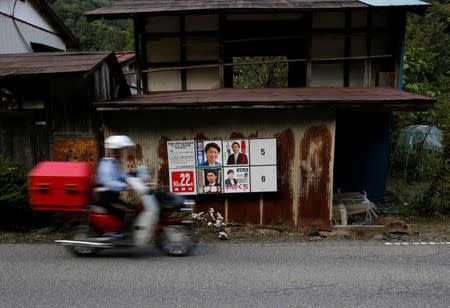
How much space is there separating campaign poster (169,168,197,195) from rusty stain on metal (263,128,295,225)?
1646 mm

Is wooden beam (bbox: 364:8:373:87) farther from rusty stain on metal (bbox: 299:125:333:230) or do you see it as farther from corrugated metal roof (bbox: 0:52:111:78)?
corrugated metal roof (bbox: 0:52:111:78)

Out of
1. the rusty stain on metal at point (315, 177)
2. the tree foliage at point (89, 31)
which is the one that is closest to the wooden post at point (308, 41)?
the rusty stain on metal at point (315, 177)

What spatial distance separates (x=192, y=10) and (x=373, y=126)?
6240 millimetres

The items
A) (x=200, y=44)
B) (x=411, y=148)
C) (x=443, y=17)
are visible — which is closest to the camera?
(x=200, y=44)

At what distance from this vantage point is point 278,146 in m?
8.60

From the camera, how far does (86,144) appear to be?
8.52 m

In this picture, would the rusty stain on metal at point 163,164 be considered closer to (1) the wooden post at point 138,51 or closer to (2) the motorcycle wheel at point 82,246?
(2) the motorcycle wheel at point 82,246

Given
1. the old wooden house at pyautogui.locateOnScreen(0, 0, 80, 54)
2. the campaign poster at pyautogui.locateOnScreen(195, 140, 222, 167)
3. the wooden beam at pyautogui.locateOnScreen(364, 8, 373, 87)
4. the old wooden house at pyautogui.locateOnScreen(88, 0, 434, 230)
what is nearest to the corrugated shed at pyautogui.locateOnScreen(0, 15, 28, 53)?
the old wooden house at pyautogui.locateOnScreen(0, 0, 80, 54)

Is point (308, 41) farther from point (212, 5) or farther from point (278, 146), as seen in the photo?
point (278, 146)

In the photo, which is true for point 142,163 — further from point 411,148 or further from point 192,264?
point 411,148

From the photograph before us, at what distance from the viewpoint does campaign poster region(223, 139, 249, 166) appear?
28.2ft

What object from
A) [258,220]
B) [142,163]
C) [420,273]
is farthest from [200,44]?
[420,273]

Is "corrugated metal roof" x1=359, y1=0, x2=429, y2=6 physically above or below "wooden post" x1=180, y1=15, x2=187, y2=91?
above

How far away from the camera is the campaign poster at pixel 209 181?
8633 mm
